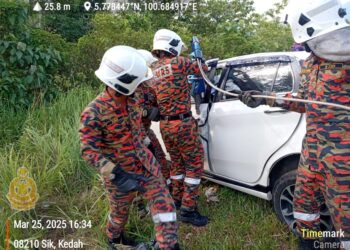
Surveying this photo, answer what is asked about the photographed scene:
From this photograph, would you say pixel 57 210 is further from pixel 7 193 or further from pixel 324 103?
pixel 324 103

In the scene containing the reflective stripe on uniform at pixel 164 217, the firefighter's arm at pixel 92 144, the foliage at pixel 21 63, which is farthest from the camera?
the foliage at pixel 21 63

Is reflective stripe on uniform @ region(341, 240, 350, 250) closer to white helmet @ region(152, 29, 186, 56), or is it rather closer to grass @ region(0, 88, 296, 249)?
grass @ region(0, 88, 296, 249)

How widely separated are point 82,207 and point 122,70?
1812 millimetres

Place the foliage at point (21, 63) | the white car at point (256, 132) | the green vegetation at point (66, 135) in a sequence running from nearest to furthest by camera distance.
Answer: the white car at point (256, 132)
the green vegetation at point (66, 135)
the foliage at point (21, 63)

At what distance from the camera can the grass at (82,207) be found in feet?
11.5

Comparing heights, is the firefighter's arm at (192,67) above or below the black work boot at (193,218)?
above

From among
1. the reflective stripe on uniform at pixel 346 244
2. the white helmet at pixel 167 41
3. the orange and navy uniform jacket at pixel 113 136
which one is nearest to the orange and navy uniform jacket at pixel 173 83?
the white helmet at pixel 167 41

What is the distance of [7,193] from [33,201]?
9.8 inches

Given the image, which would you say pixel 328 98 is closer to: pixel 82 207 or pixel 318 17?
pixel 318 17

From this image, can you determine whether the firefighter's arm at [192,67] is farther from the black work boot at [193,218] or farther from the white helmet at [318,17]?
the white helmet at [318,17]

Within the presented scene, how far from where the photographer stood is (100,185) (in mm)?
4250

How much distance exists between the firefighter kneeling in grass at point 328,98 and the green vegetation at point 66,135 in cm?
88

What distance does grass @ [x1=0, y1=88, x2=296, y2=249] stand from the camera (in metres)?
3.49

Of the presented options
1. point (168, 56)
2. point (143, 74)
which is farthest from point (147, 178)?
point (168, 56)
